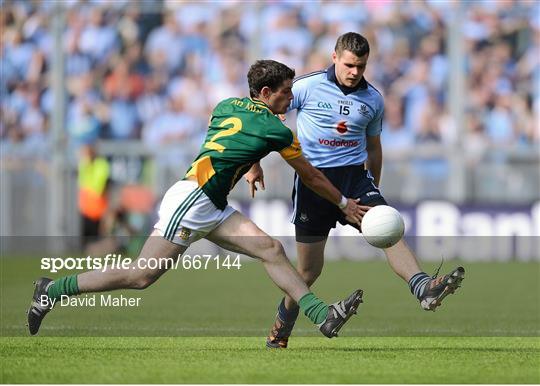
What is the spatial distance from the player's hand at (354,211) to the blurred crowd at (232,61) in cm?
1284

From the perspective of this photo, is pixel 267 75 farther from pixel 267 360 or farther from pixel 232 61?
pixel 232 61

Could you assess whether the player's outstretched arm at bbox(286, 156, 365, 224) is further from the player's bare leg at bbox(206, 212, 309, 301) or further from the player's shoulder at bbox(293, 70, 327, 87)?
the player's shoulder at bbox(293, 70, 327, 87)

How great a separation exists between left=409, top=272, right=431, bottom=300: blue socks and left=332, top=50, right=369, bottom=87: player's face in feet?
5.33

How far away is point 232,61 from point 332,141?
1350cm

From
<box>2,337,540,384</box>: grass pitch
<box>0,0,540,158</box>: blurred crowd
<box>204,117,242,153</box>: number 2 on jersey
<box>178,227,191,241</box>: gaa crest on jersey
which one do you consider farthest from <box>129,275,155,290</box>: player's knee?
<box>0,0,540,158</box>: blurred crowd

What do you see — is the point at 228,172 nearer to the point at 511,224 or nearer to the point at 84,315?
the point at 84,315

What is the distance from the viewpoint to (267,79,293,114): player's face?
8977mm

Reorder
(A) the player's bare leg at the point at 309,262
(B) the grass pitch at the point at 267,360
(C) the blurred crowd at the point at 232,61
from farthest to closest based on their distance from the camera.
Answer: (C) the blurred crowd at the point at 232,61, (A) the player's bare leg at the point at 309,262, (B) the grass pitch at the point at 267,360

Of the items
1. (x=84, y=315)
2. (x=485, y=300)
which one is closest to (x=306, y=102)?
(x=84, y=315)

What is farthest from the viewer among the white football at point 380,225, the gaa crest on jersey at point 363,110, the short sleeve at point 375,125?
the short sleeve at point 375,125

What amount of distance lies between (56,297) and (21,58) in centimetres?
1554

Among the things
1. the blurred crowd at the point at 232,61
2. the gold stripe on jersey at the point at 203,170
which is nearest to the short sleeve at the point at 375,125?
the gold stripe on jersey at the point at 203,170

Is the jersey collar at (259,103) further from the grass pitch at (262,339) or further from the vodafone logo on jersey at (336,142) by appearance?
the grass pitch at (262,339)

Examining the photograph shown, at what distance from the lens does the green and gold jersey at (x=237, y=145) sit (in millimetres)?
8805
